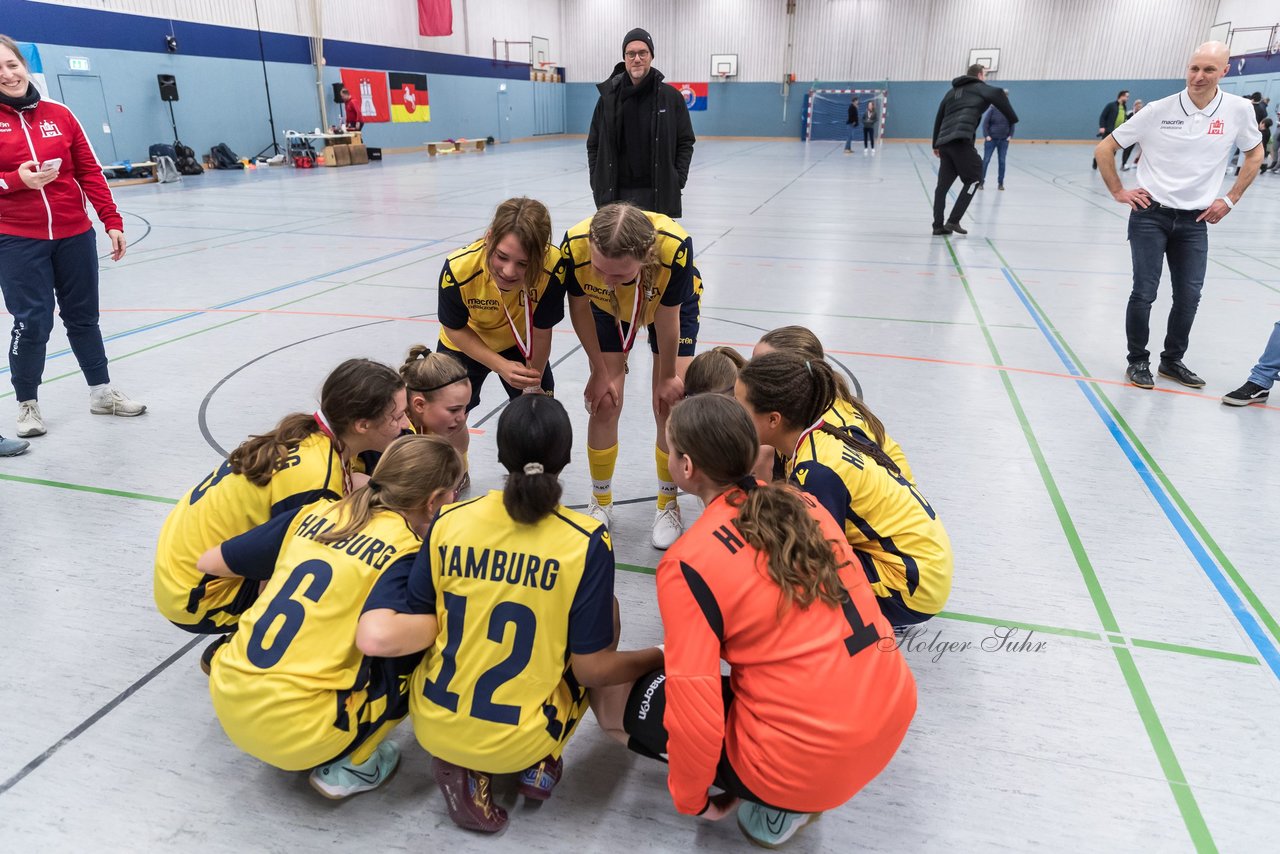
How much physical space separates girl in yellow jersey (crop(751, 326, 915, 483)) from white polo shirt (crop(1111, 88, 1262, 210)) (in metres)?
3.04

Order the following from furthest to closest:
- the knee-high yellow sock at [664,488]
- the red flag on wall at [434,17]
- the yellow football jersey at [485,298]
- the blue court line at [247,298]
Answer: the red flag on wall at [434,17] → the blue court line at [247,298] → the knee-high yellow sock at [664,488] → the yellow football jersey at [485,298]

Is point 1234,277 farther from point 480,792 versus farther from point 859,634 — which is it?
point 480,792

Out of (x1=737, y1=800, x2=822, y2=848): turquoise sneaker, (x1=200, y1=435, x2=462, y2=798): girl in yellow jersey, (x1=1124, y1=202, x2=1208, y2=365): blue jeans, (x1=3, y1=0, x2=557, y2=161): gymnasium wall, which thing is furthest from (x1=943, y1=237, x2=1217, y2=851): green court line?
(x1=3, y1=0, x2=557, y2=161): gymnasium wall

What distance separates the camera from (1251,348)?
17.0 feet

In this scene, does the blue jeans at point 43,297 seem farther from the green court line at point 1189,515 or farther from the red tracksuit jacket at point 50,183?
the green court line at point 1189,515

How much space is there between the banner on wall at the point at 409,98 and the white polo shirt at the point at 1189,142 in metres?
22.5

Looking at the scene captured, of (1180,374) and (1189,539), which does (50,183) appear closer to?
(1189,539)

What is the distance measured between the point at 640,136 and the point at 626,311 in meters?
2.52

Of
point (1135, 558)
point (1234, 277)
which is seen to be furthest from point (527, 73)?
point (1135, 558)

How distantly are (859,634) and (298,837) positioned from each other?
51.7 inches

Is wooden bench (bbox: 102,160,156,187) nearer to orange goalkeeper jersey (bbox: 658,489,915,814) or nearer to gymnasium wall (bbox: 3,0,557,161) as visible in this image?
gymnasium wall (bbox: 3,0,557,161)

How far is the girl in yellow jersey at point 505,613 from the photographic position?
1615 mm

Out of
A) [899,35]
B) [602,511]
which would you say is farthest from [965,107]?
[899,35]

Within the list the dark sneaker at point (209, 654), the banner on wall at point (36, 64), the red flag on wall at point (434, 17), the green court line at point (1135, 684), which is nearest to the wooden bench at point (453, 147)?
the red flag on wall at point (434, 17)
